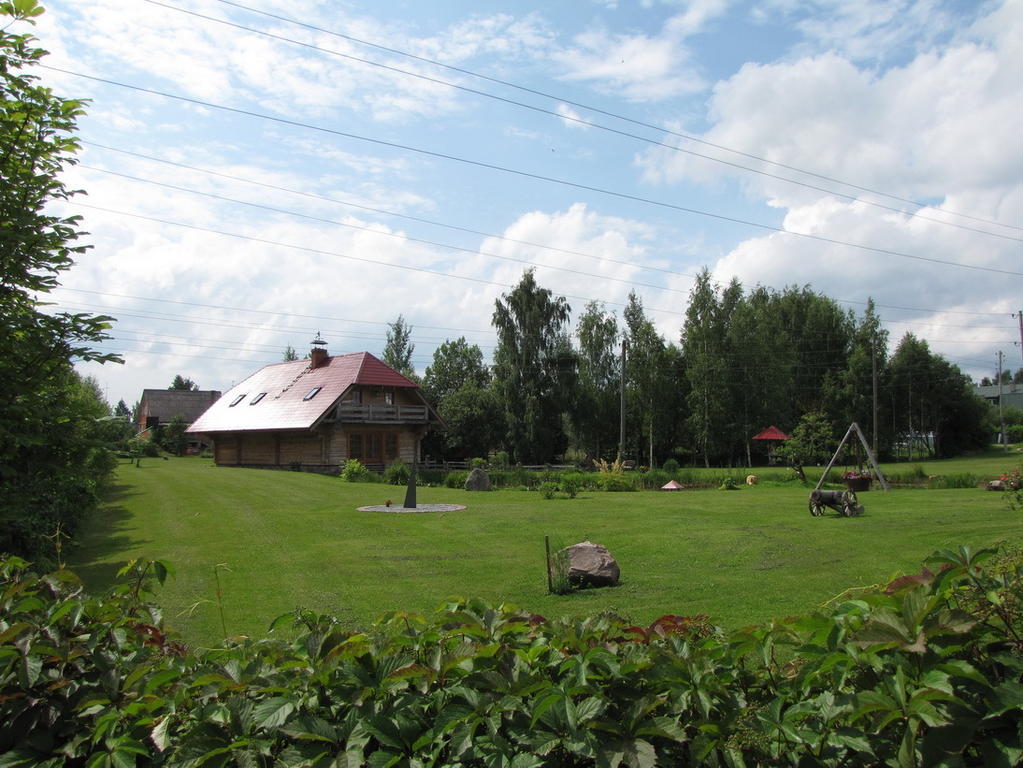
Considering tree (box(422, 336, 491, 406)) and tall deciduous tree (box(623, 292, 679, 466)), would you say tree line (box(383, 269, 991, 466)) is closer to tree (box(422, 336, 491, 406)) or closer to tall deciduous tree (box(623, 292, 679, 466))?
tall deciduous tree (box(623, 292, 679, 466))

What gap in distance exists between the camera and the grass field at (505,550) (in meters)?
8.80

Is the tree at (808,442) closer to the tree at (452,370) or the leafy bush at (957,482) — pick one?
the leafy bush at (957,482)

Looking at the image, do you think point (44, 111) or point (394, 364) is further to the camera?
point (394, 364)

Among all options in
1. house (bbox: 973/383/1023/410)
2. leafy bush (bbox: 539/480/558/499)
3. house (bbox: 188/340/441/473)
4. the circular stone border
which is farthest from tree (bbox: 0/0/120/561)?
house (bbox: 973/383/1023/410)

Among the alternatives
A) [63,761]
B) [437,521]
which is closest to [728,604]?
[63,761]

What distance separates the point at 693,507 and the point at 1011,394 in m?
126

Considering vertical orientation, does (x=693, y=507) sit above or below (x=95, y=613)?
below

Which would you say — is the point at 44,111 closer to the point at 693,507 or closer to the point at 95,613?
the point at 95,613

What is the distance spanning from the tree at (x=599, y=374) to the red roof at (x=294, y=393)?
15168 millimetres

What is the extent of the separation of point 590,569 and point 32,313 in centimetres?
711

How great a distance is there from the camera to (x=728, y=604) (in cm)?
848

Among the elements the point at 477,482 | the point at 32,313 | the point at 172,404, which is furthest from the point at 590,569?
the point at 172,404

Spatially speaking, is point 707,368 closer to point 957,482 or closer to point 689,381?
point 689,381

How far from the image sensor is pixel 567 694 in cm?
181
